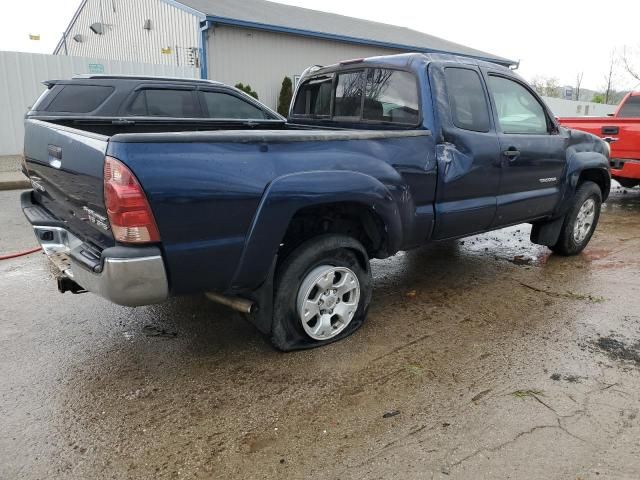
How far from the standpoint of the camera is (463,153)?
398 centimetres

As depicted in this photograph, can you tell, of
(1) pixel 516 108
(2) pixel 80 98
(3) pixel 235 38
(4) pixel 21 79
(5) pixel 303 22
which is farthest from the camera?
(5) pixel 303 22

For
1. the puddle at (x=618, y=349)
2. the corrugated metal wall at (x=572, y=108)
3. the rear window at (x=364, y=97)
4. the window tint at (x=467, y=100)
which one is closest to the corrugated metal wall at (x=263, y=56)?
the rear window at (x=364, y=97)

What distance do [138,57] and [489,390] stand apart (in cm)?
1957

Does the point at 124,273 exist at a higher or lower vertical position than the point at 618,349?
higher

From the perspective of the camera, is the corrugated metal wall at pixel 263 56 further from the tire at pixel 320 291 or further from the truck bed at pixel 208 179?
Answer: the tire at pixel 320 291

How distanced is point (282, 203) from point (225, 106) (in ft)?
16.4

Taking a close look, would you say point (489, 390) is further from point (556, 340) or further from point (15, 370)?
point (15, 370)

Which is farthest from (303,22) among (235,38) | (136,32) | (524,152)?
(524,152)

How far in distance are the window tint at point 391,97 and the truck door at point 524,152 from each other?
0.85 m

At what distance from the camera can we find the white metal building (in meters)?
15.0

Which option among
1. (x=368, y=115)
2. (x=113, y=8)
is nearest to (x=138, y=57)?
(x=113, y=8)

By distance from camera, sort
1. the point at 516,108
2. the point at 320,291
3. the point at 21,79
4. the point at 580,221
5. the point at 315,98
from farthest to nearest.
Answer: the point at 21,79 < the point at 580,221 < the point at 315,98 < the point at 516,108 < the point at 320,291

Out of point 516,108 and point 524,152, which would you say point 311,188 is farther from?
point 516,108

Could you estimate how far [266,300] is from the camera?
317cm
